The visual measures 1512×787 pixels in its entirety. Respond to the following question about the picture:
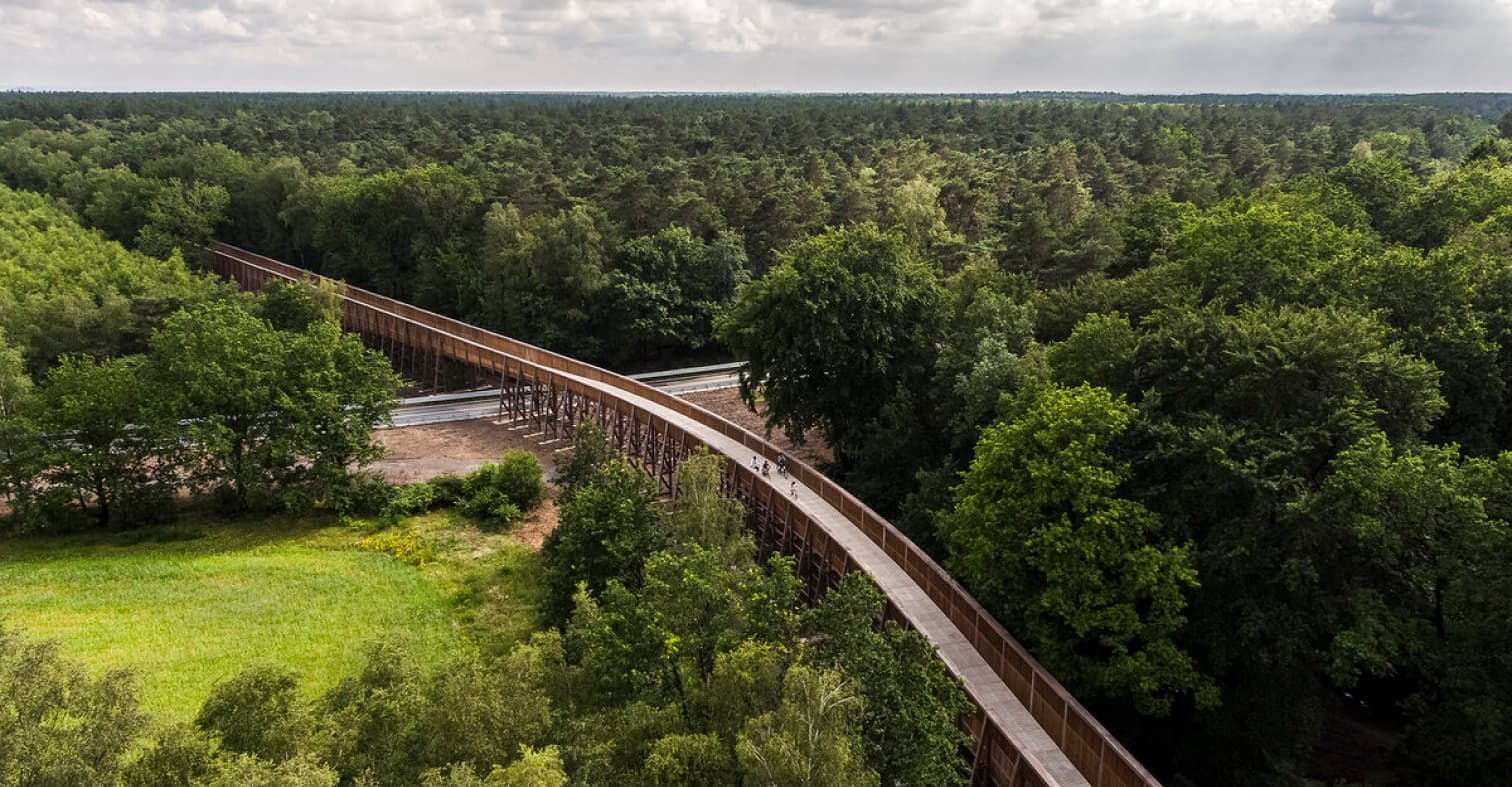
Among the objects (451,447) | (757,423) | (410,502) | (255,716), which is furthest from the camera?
(757,423)

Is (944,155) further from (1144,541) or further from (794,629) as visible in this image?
(794,629)

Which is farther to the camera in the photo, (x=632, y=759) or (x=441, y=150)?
(x=441, y=150)

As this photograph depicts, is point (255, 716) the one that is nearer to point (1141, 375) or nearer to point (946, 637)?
point (946, 637)

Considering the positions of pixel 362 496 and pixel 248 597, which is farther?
pixel 362 496

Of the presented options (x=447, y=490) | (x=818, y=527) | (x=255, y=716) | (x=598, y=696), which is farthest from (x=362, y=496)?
(x=598, y=696)

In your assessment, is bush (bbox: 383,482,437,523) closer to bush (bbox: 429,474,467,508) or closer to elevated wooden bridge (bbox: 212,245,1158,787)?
bush (bbox: 429,474,467,508)

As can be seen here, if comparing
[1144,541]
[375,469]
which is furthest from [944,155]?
[1144,541]
